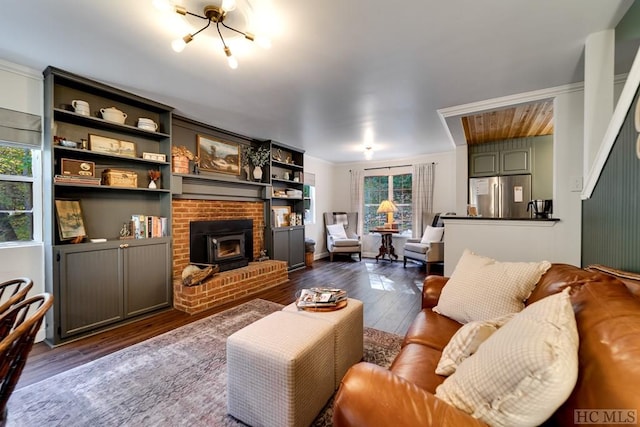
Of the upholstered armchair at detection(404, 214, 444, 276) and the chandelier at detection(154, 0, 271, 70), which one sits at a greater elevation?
the chandelier at detection(154, 0, 271, 70)

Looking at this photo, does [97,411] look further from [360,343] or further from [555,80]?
A: [555,80]

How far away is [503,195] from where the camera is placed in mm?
4605

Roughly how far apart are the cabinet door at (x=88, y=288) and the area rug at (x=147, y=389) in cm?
62

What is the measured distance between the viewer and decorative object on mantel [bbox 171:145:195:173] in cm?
334

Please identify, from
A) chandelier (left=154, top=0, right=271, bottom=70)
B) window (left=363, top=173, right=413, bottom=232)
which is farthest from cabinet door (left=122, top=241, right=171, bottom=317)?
window (left=363, top=173, right=413, bottom=232)

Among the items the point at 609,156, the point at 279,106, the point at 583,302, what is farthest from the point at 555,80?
the point at 279,106

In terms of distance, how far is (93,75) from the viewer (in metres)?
2.41

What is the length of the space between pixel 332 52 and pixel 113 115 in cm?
228

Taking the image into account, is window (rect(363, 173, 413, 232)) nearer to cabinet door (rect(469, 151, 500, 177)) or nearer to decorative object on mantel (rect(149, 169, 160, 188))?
cabinet door (rect(469, 151, 500, 177))

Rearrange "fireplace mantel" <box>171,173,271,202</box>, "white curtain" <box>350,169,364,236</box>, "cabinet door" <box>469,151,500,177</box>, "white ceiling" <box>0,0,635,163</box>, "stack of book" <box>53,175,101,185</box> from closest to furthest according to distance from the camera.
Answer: "white ceiling" <box>0,0,635,163</box> → "stack of book" <box>53,175,101,185</box> → "fireplace mantel" <box>171,173,271,202</box> → "cabinet door" <box>469,151,500,177</box> → "white curtain" <box>350,169,364,236</box>

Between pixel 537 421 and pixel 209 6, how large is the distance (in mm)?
2329

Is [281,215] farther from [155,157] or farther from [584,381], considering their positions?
[584,381]

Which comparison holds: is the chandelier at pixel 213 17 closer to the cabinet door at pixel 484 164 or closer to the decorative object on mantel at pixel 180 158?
the decorative object on mantel at pixel 180 158

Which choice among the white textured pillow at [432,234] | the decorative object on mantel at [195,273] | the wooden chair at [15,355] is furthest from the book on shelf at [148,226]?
the white textured pillow at [432,234]
